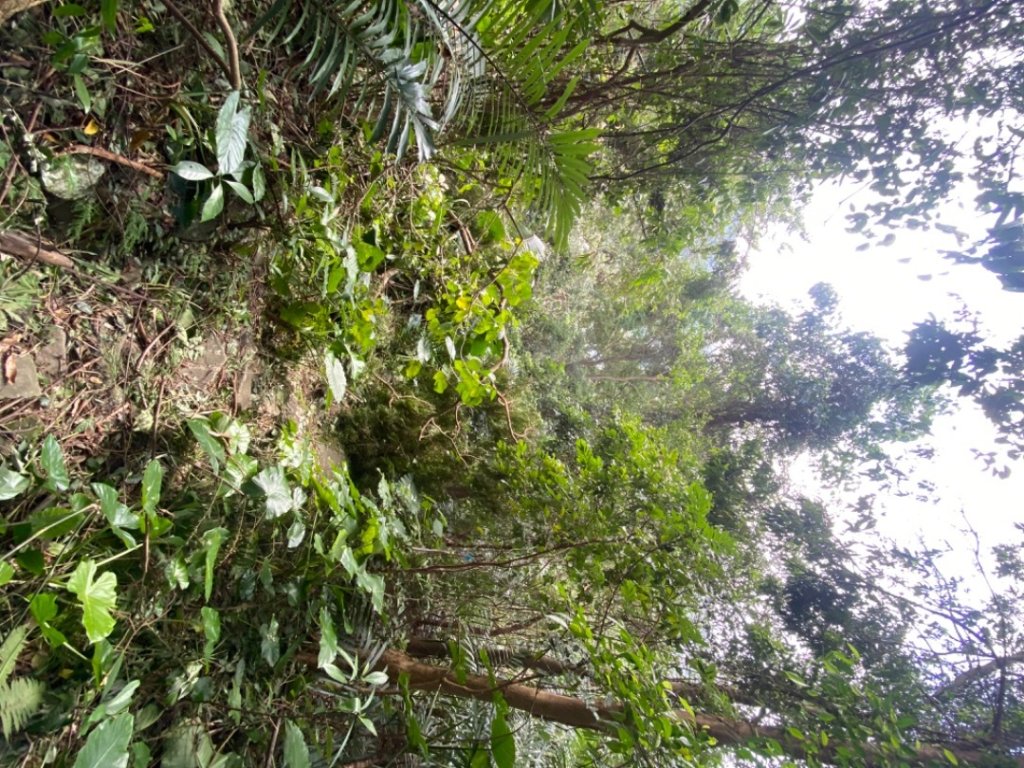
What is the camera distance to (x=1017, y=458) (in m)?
2.69

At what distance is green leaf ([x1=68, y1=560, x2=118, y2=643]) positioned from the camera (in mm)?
847

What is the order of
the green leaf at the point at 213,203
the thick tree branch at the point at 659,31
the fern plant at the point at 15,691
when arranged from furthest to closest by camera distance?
the thick tree branch at the point at 659,31
the green leaf at the point at 213,203
the fern plant at the point at 15,691

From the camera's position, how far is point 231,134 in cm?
114

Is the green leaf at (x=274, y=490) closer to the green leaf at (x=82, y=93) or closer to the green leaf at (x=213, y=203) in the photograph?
the green leaf at (x=213, y=203)

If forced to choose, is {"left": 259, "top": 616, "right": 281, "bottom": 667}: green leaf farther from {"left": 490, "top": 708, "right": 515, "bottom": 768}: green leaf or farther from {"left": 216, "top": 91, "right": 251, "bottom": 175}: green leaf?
{"left": 216, "top": 91, "right": 251, "bottom": 175}: green leaf

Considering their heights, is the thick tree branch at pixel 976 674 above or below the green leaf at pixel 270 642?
above

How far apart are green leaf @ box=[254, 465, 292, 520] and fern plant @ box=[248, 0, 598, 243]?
88 centimetres

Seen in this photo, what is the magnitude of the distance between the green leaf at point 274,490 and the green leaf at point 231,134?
720mm

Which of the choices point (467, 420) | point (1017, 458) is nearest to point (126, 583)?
point (467, 420)

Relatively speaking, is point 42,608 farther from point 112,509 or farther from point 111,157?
point 111,157

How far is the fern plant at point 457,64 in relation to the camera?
1187mm

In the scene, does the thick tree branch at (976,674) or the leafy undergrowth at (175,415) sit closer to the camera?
the leafy undergrowth at (175,415)

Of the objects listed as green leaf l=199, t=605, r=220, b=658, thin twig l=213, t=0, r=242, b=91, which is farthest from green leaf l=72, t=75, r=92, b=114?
green leaf l=199, t=605, r=220, b=658

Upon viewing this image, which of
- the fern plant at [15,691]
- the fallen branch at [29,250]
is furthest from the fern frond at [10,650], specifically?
the fallen branch at [29,250]
